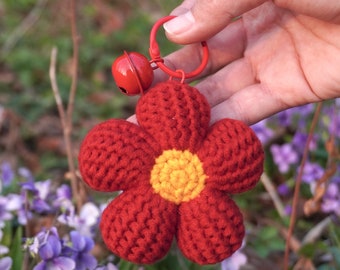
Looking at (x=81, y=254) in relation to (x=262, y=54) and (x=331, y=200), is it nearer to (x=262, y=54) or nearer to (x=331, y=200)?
(x=262, y=54)

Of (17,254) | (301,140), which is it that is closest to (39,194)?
(17,254)

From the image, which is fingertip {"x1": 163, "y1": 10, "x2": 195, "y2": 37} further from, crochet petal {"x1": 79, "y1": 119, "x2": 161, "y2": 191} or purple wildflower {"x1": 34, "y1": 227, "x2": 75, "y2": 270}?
purple wildflower {"x1": 34, "y1": 227, "x2": 75, "y2": 270}

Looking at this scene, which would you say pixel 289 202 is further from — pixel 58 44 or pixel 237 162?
pixel 58 44

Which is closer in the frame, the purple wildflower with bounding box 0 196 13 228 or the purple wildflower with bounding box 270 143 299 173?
the purple wildflower with bounding box 0 196 13 228

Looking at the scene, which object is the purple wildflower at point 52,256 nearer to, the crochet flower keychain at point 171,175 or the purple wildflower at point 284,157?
the crochet flower keychain at point 171,175

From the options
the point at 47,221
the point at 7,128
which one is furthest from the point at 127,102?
the point at 47,221

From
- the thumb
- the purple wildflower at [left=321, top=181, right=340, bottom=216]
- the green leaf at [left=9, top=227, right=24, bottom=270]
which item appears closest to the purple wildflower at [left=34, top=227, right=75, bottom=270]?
the green leaf at [left=9, top=227, right=24, bottom=270]

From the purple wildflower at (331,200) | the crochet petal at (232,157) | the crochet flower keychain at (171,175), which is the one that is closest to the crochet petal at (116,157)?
the crochet flower keychain at (171,175)
